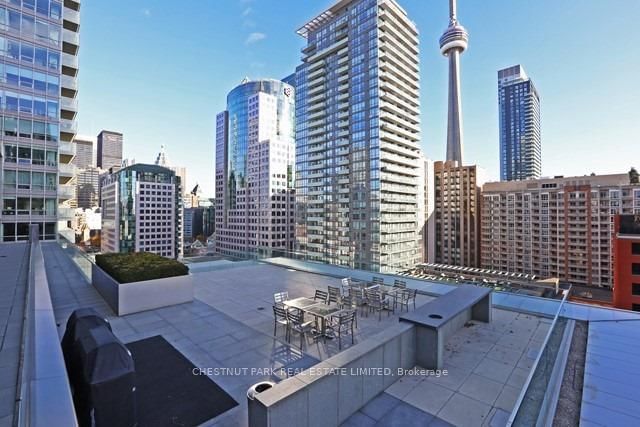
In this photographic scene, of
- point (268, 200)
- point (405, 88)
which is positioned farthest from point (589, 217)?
point (268, 200)

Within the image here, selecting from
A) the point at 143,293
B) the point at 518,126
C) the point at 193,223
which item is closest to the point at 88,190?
the point at 193,223

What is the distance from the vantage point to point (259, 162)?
8612 centimetres

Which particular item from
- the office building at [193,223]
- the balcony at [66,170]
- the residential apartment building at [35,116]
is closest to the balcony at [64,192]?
the residential apartment building at [35,116]

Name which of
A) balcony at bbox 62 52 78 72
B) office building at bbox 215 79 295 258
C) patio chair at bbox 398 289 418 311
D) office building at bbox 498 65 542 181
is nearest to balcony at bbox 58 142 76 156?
balcony at bbox 62 52 78 72

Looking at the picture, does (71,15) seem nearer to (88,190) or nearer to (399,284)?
(399,284)

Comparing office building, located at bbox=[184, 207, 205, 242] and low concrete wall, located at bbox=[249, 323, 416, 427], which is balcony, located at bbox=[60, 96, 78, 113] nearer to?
low concrete wall, located at bbox=[249, 323, 416, 427]

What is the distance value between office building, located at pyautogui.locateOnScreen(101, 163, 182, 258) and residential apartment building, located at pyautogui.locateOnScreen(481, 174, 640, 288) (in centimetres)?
9609

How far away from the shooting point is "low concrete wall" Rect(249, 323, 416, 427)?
3.22 meters

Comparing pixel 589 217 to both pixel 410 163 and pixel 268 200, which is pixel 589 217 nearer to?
pixel 410 163

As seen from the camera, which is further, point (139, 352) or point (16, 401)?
point (139, 352)

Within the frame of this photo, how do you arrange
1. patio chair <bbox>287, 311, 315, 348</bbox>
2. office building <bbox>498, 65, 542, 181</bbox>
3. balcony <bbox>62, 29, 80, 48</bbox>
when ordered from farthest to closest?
office building <bbox>498, 65, 542, 181</bbox> < balcony <bbox>62, 29, 80, 48</bbox> < patio chair <bbox>287, 311, 315, 348</bbox>

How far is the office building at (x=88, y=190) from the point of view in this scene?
513ft

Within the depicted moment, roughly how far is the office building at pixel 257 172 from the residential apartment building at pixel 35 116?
54.9 meters

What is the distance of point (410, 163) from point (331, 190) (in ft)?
64.2
